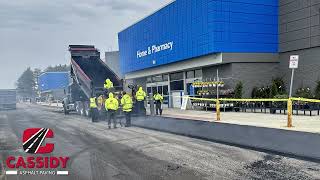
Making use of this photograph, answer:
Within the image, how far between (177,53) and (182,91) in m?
3.89

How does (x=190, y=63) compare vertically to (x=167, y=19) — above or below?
below

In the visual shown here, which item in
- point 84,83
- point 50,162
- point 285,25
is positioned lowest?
point 50,162

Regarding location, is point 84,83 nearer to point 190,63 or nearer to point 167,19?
point 190,63

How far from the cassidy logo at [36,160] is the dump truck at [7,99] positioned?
4483 centimetres

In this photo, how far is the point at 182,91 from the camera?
34406 millimetres

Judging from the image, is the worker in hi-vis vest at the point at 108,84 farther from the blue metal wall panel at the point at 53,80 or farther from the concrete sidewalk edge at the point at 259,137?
the blue metal wall panel at the point at 53,80

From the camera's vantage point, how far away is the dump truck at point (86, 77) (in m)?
24.6

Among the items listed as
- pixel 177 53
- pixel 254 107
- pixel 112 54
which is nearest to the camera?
pixel 254 107

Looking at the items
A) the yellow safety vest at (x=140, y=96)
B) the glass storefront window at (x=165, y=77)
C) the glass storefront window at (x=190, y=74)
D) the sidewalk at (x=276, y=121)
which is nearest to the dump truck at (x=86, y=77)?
the yellow safety vest at (x=140, y=96)

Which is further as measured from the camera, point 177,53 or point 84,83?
point 177,53

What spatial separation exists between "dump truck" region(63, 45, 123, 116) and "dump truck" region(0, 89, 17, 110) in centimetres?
2574

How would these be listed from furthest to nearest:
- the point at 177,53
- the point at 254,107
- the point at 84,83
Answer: the point at 177,53
the point at 84,83
the point at 254,107

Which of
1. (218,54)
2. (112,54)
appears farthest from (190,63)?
(112,54)

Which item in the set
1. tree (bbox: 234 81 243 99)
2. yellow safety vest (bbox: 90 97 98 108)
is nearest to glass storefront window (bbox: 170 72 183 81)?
tree (bbox: 234 81 243 99)
